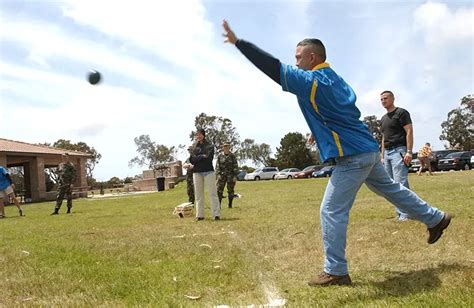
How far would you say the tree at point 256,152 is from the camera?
3809 inches

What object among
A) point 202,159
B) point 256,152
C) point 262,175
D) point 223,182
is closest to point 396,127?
point 202,159

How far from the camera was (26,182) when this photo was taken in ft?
130

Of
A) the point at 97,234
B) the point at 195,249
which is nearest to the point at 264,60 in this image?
the point at 195,249

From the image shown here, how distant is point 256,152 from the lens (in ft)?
319

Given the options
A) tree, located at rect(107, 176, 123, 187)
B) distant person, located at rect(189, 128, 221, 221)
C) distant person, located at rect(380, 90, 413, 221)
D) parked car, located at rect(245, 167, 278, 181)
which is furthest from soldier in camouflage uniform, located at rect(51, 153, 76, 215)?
tree, located at rect(107, 176, 123, 187)

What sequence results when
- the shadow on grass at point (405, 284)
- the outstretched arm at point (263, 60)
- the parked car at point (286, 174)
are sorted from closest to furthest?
the shadow on grass at point (405, 284), the outstretched arm at point (263, 60), the parked car at point (286, 174)

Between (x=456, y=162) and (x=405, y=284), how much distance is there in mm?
38091

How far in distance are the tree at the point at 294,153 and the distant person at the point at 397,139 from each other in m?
80.2

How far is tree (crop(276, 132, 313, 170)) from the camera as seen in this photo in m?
88.0

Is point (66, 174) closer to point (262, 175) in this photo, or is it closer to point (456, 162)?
point (456, 162)

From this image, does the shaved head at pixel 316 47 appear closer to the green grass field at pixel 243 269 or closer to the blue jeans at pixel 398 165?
the green grass field at pixel 243 269

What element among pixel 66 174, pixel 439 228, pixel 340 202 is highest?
pixel 66 174

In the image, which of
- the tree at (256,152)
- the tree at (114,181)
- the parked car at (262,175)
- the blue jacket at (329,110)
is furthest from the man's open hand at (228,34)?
the tree at (256,152)

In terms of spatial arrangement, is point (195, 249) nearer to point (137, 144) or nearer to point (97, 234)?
point (97, 234)
